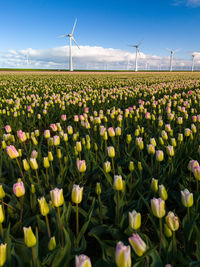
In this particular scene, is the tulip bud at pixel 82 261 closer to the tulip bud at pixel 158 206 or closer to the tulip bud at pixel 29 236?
the tulip bud at pixel 29 236

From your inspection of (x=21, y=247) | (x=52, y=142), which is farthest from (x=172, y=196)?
(x=52, y=142)

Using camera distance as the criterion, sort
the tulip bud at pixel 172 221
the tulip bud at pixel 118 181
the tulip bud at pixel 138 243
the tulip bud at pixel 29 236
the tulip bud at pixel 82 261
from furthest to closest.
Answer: the tulip bud at pixel 118 181 < the tulip bud at pixel 172 221 < the tulip bud at pixel 29 236 < the tulip bud at pixel 138 243 < the tulip bud at pixel 82 261

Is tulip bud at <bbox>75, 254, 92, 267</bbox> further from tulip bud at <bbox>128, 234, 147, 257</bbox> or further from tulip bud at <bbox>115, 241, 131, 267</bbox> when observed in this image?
tulip bud at <bbox>128, 234, 147, 257</bbox>

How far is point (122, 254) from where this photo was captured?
877 millimetres

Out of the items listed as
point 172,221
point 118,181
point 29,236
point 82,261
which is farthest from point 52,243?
point 172,221

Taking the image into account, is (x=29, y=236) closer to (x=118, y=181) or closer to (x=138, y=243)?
(x=138, y=243)

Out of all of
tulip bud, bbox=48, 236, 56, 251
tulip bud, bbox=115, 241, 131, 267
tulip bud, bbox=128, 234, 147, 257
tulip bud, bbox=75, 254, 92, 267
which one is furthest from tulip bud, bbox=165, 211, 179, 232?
tulip bud, bbox=48, 236, 56, 251

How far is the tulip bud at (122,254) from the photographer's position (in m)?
0.86

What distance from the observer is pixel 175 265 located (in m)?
1.29

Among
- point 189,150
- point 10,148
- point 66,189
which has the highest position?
A: point 10,148

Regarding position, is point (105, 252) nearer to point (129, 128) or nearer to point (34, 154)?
point (34, 154)

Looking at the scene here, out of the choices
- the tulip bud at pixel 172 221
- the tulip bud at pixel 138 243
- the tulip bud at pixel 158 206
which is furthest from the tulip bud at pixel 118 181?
the tulip bud at pixel 138 243

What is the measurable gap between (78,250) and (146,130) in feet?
10.2

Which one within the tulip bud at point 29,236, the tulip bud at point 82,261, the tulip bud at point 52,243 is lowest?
the tulip bud at point 52,243
